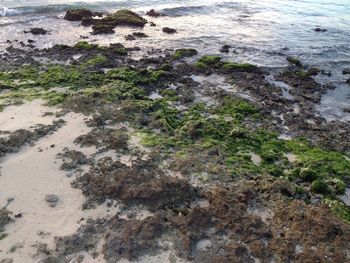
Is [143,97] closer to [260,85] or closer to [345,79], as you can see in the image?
[260,85]

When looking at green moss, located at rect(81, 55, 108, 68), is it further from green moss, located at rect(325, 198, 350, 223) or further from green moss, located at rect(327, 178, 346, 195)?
green moss, located at rect(325, 198, 350, 223)

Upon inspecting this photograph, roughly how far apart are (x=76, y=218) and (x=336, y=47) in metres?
20.8

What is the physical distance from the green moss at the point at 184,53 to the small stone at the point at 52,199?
1212cm

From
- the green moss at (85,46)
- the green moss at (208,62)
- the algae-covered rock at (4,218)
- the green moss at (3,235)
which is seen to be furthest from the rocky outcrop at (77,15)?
the green moss at (3,235)

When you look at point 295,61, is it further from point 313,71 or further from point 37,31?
point 37,31

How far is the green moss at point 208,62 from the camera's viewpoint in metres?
19.9

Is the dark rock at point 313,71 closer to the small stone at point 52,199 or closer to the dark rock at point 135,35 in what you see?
the dark rock at point 135,35

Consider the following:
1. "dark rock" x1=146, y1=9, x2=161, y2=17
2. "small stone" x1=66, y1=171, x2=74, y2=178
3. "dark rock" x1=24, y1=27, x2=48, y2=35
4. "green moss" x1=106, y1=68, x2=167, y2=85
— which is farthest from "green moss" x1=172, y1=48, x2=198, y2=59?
"small stone" x1=66, y1=171, x2=74, y2=178

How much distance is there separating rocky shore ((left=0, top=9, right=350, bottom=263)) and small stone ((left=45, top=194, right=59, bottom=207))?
24 mm

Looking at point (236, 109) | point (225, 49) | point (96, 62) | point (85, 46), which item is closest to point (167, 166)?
point (236, 109)

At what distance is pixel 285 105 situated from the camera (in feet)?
54.2

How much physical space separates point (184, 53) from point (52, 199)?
13.1m

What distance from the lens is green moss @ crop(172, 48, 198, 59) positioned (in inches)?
835

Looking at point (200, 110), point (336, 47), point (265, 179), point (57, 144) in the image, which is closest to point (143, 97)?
point (200, 110)
